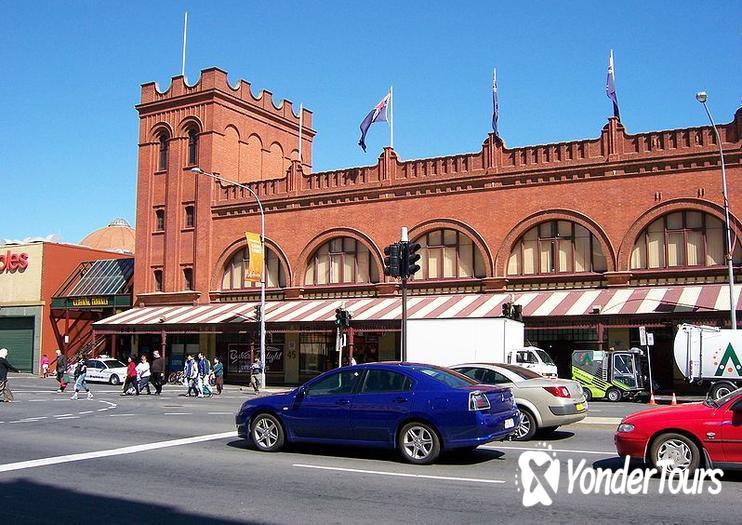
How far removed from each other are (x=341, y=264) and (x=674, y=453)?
1208 inches

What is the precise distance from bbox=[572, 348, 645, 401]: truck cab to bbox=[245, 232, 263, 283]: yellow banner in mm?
16289

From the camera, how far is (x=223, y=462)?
478 inches

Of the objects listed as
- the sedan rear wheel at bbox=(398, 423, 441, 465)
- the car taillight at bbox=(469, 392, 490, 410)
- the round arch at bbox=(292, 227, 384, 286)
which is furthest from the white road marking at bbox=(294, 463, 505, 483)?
the round arch at bbox=(292, 227, 384, 286)

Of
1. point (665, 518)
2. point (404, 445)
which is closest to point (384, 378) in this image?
point (404, 445)

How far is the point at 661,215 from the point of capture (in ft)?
107

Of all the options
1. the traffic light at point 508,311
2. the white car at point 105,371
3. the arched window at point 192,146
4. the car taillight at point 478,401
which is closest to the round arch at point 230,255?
the arched window at point 192,146

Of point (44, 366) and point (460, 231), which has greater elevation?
point (460, 231)

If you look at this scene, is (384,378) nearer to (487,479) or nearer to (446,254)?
(487,479)

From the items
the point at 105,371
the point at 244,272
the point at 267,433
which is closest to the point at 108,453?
the point at 267,433

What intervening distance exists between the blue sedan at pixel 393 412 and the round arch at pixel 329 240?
25841mm

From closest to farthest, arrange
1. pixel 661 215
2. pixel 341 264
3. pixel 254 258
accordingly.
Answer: pixel 661 215 → pixel 254 258 → pixel 341 264

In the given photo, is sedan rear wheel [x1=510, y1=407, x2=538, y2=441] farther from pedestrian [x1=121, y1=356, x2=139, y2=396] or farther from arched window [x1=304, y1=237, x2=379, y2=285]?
arched window [x1=304, y1=237, x2=379, y2=285]

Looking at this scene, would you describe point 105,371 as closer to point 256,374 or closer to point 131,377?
point 256,374

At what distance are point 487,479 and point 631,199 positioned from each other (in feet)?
82.4
